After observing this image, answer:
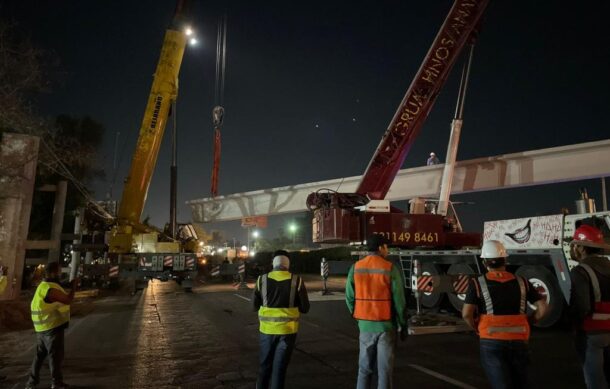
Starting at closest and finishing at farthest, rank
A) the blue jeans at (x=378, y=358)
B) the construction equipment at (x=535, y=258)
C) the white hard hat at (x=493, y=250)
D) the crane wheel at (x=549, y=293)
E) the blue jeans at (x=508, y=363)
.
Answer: the blue jeans at (x=508, y=363) → the white hard hat at (x=493, y=250) → the blue jeans at (x=378, y=358) → the construction equipment at (x=535, y=258) → the crane wheel at (x=549, y=293)

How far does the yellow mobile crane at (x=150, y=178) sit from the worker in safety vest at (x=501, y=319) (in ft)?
51.0

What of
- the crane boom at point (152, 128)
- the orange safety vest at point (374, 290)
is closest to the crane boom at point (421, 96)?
the crane boom at point (152, 128)

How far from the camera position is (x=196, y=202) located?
32.2 m

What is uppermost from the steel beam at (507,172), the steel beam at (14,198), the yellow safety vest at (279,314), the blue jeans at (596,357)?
the steel beam at (507,172)

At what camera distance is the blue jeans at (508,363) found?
3.49 m

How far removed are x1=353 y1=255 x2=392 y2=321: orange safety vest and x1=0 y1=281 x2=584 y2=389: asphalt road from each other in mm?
1797

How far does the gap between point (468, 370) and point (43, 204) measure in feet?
81.8

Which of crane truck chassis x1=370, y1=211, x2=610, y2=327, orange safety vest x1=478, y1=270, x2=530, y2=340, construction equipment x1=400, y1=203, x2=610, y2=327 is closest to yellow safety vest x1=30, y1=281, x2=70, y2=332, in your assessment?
orange safety vest x1=478, y1=270, x2=530, y2=340

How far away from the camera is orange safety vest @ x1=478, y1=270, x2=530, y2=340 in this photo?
355 cm

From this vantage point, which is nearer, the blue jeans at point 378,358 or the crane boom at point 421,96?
the blue jeans at point 378,358

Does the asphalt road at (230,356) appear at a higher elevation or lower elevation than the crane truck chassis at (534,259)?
lower

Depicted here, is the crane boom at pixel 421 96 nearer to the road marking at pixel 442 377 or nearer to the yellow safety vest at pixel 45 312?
the road marking at pixel 442 377

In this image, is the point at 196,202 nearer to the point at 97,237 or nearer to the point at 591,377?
the point at 97,237

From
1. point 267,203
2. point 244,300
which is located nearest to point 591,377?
point 244,300
